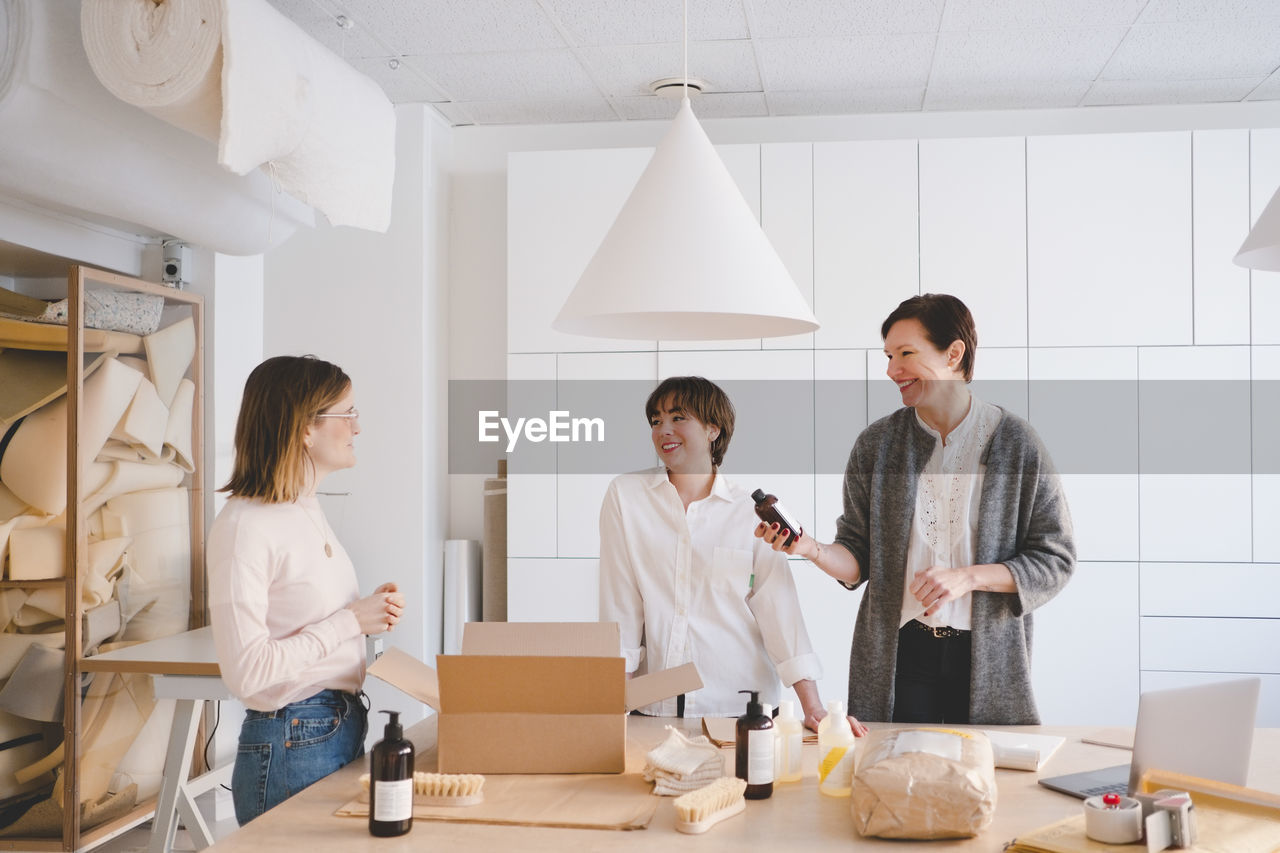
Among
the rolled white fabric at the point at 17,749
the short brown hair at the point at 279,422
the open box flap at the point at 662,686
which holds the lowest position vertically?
the rolled white fabric at the point at 17,749

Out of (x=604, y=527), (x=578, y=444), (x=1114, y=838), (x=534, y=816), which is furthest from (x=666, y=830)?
(x=578, y=444)

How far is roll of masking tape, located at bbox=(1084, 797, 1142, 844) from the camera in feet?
4.56

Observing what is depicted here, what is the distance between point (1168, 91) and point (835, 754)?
124 inches

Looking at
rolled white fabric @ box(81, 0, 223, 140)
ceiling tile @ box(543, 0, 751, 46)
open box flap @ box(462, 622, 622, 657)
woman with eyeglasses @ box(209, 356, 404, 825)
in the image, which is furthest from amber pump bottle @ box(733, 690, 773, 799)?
ceiling tile @ box(543, 0, 751, 46)

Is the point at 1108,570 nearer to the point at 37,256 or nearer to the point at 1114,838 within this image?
the point at 1114,838

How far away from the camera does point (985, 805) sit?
1.45m

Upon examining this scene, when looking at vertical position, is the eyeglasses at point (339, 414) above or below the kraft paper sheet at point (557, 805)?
above

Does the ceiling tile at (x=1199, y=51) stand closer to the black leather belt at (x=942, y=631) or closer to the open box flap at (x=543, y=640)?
the black leather belt at (x=942, y=631)

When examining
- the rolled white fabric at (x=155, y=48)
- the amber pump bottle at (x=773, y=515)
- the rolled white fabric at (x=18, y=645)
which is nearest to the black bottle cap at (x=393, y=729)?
the amber pump bottle at (x=773, y=515)

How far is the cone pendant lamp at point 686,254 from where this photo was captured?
5.54 feet

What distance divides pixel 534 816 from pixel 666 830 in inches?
7.7

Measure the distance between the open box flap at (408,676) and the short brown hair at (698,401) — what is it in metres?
0.85

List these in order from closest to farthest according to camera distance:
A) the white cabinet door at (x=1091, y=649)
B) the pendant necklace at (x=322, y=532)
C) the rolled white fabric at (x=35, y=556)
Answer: the pendant necklace at (x=322, y=532), the rolled white fabric at (x=35, y=556), the white cabinet door at (x=1091, y=649)

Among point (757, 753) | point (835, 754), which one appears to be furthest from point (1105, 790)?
point (757, 753)
